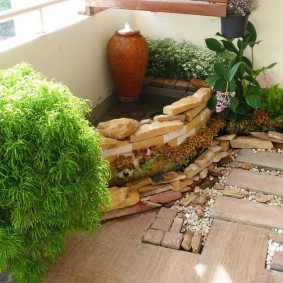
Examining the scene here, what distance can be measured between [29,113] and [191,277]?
1.30 meters

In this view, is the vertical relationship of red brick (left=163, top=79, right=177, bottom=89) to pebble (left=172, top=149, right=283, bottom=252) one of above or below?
above

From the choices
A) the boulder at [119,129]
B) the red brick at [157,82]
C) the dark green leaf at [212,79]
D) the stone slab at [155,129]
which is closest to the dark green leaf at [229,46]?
the dark green leaf at [212,79]

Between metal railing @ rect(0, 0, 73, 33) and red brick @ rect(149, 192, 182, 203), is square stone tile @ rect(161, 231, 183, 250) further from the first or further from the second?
metal railing @ rect(0, 0, 73, 33)

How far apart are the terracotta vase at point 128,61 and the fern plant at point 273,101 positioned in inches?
43.8

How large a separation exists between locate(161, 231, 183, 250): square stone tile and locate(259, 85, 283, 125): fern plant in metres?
1.59

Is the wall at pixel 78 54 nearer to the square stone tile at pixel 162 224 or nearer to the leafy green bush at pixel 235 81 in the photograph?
the leafy green bush at pixel 235 81

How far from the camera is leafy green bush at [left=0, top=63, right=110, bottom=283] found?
178 cm

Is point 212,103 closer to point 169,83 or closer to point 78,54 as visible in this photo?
point 169,83

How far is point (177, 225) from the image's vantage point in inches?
108

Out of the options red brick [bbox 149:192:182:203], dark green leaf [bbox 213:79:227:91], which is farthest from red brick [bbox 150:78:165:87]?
red brick [bbox 149:192:182:203]

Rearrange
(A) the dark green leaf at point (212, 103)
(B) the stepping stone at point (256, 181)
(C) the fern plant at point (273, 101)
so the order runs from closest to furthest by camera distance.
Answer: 1. (B) the stepping stone at point (256, 181)
2. (A) the dark green leaf at point (212, 103)
3. (C) the fern plant at point (273, 101)

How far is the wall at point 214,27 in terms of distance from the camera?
3736 mm

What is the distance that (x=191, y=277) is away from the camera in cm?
235

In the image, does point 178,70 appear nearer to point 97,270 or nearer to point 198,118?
point 198,118
